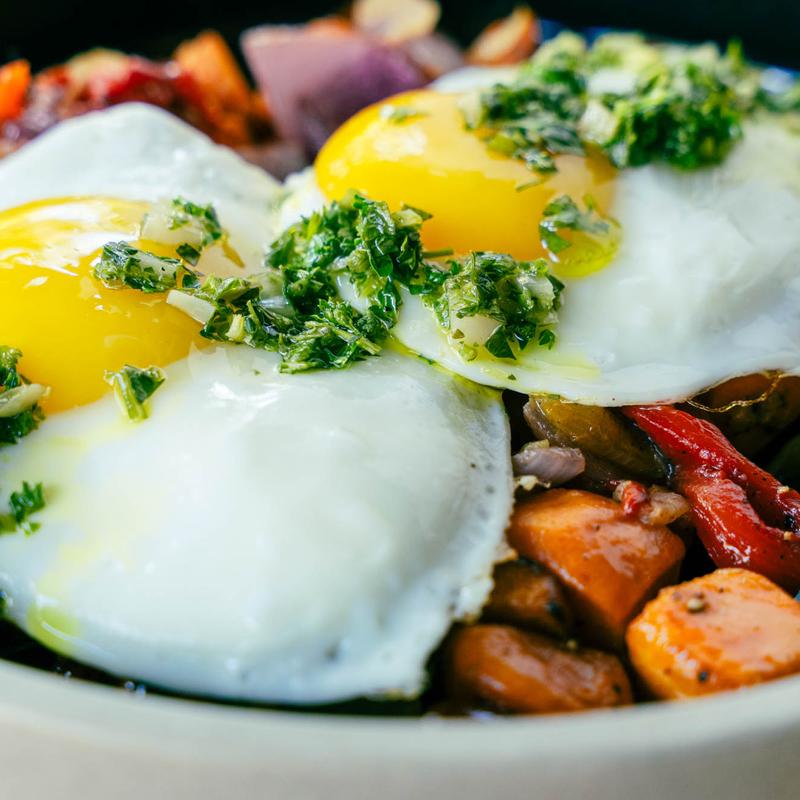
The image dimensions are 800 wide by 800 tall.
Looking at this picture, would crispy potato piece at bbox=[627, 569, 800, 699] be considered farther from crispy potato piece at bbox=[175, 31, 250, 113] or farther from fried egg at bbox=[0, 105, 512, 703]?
crispy potato piece at bbox=[175, 31, 250, 113]

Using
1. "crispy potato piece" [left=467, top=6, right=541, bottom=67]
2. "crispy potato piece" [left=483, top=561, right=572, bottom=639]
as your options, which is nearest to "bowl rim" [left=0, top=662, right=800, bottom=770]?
"crispy potato piece" [left=483, top=561, right=572, bottom=639]

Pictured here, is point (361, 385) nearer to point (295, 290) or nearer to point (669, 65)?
point (295, 290)

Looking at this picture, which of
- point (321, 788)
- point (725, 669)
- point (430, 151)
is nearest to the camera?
point (321, 788)

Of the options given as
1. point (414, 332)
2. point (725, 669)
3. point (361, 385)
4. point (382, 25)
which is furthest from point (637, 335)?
point (382, 25)

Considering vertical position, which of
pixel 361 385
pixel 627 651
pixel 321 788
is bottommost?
pixel 627 651

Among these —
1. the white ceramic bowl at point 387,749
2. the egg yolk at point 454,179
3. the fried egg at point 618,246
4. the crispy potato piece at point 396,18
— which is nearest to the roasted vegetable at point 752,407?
the fried egg at point 618,246

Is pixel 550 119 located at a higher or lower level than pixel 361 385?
higher

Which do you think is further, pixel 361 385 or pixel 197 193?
pixel 197 193

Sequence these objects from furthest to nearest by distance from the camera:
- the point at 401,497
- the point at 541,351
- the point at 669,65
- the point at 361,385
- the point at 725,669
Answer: the point at 669,65, the point at 541,351, the point at 361,385, the point at 401,497, the point at 725,669
